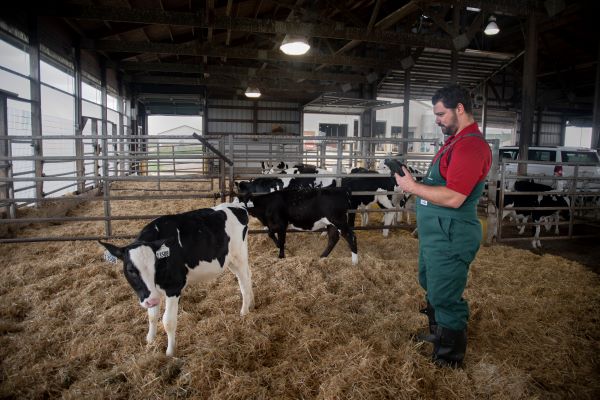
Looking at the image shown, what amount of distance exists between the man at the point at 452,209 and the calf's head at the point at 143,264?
1.75 meters

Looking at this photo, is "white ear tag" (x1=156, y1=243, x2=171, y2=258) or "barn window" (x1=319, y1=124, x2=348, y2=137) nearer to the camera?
"white ear tag" (x1=156, y1=243, x2=171, y2=258)

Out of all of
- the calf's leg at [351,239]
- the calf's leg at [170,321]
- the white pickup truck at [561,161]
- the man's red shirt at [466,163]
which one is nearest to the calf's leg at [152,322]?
the calf's leg at [170,321]

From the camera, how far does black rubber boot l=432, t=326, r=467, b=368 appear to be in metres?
2.62

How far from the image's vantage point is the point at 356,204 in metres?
7.22

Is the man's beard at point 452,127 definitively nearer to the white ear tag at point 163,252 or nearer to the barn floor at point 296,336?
the barn floor at point 296,336

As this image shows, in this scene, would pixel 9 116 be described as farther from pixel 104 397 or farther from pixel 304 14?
pixel 104 397

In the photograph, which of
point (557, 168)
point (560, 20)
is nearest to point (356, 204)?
point (557, 168)

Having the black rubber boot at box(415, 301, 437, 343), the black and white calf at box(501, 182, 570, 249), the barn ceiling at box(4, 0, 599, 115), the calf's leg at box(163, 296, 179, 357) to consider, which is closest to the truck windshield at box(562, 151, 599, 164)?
the barn ceiling at box(4, 0, 599, 115)

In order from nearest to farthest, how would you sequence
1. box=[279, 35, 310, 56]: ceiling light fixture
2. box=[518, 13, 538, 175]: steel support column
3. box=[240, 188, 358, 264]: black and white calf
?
box=[240, 188, 358, 264]: black and white calf
box=[279, 35, 310, 56]: ceiling light fixture
box=[518, 13, 538, 175]: steel support column

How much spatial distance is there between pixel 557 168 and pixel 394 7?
26.5 feet

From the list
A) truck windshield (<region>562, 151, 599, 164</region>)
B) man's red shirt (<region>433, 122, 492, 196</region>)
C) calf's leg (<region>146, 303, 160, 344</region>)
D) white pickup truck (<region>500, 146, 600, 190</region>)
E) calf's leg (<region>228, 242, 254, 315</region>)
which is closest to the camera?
man's red shirt (<region>433, 122, 492, 196</region>)

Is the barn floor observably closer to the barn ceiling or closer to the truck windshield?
the barn ceiling

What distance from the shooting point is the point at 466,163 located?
2305 millimetres

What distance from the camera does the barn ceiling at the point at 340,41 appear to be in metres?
8.72
